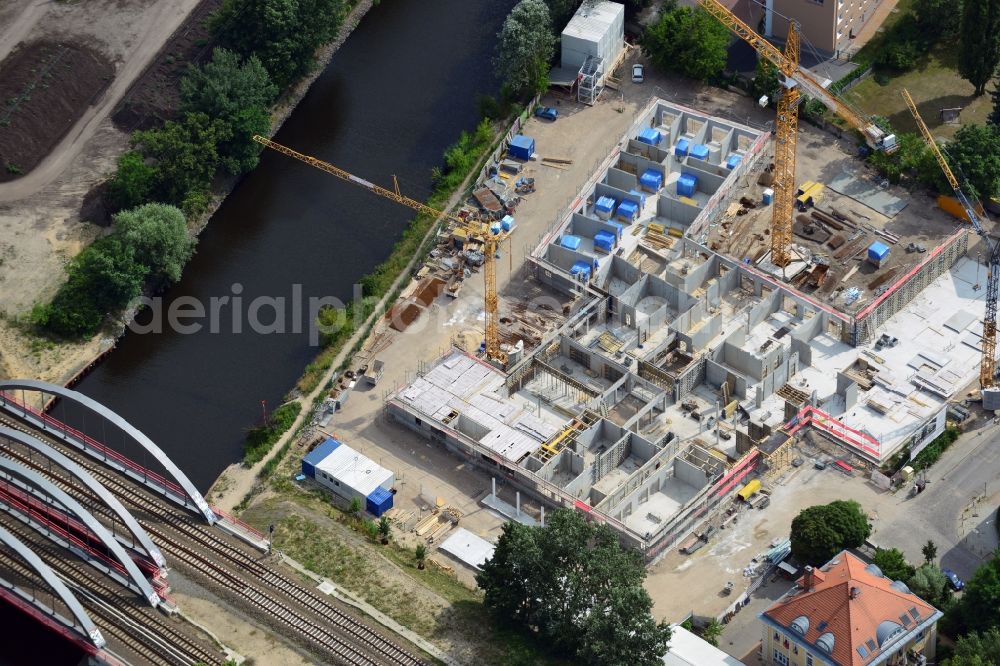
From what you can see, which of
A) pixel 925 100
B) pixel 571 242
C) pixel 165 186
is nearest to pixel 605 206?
pixel 571 242

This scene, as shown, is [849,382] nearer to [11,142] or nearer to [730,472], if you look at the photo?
[730,472]

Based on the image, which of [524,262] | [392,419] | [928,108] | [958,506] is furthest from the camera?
[928,108]

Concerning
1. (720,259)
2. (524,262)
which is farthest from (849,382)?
(524,262)

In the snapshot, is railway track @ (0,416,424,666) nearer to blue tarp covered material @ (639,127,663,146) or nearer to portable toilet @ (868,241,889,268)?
portable toilet @ (868,241,889,268)

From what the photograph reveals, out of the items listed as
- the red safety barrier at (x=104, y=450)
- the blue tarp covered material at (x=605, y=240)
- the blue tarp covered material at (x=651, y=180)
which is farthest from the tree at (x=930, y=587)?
the red safety barrier at (x=104, y=450)

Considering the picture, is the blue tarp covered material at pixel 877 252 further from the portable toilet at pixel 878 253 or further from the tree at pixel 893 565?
the tree at pixel 893 565

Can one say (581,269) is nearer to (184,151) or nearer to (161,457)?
(184,151)
